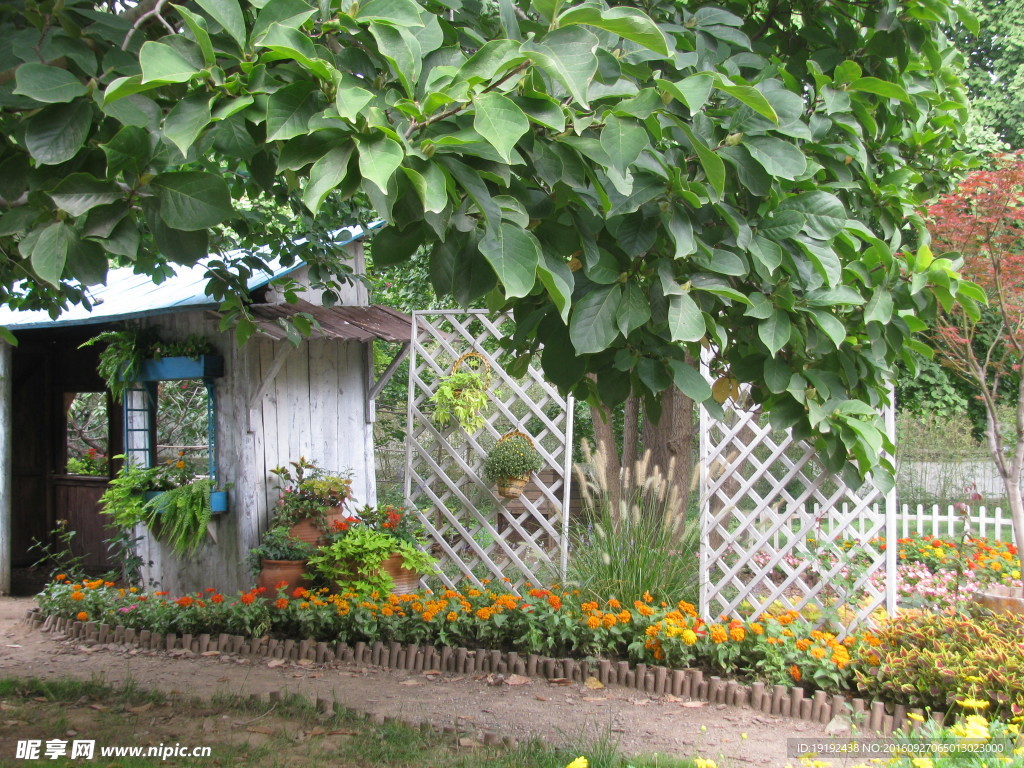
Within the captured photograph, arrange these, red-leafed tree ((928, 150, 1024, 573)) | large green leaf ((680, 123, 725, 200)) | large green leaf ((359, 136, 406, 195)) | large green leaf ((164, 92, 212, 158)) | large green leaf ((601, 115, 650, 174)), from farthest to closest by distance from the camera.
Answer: red-leafed tree ((928, 150, 1024, 573)) < large green leaf ((680, 123, 725, 200)) < large green leaf ((601, 115, 650, 174)) < large green leaf ((164, 92, 212, 158)) < large green leaf ((359, 136, 406, 195))

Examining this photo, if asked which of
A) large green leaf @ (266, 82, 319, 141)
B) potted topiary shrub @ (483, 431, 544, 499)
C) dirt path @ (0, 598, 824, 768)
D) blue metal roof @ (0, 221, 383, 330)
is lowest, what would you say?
dirt path @ (0, 598, 824, 768)

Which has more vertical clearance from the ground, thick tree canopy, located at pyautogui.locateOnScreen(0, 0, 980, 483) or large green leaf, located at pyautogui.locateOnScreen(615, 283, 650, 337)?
thick tree canopy, located at pyautogui.locateOnScreen(0, 0, 980, 483)

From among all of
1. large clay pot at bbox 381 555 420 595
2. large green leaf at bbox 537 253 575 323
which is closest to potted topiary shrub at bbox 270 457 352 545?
large clay pot at bbox 381 555 420 595

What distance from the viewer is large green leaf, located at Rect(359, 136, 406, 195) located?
1.11 meters

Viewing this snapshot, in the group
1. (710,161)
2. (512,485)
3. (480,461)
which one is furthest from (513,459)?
(710,161)

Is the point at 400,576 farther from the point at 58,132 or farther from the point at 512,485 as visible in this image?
the point at 58,132

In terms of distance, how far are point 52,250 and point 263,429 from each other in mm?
4265

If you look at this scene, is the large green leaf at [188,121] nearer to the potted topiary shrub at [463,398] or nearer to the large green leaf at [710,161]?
the large green leaf at [710,161]

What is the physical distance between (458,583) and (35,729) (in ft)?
8.32

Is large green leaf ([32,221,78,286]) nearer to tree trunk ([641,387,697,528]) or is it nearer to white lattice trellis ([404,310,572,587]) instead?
white lattice trellis ([404,310,572,587])

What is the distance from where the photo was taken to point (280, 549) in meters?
5.11

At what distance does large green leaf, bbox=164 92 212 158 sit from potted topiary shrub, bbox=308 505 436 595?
155 inches

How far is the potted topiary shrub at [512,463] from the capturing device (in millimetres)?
5324

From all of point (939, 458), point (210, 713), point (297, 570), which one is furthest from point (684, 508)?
point (939, 458)
